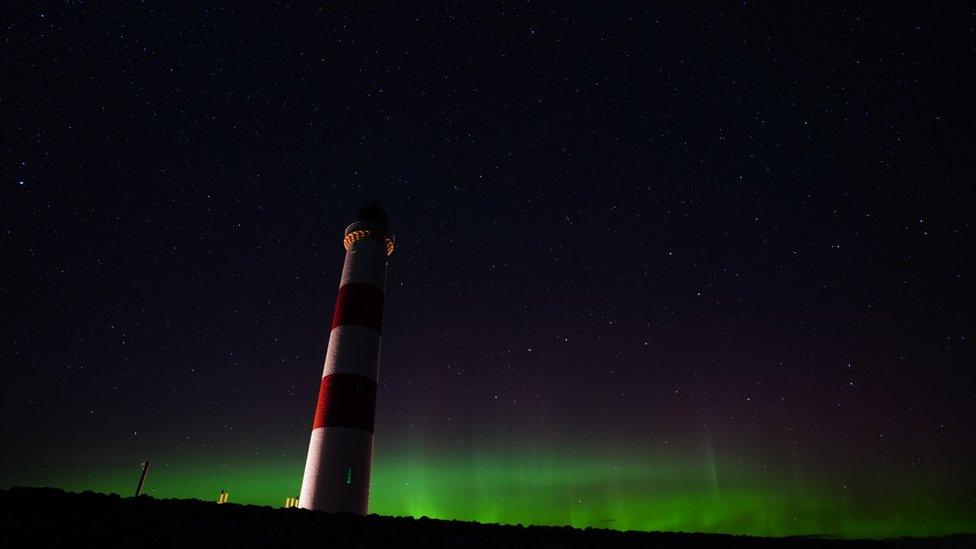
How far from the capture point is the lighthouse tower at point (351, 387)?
52.4 ft

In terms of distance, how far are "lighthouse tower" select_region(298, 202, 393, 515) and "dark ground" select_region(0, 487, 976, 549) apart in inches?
370

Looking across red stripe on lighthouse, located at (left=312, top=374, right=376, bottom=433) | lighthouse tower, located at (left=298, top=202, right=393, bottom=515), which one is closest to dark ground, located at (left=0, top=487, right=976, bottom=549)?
lighthouse tower, located at (left=298, top=202, right=393, bottom=515)

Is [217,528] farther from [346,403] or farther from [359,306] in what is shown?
[359,306]

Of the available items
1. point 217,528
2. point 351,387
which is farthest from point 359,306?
point 217,528

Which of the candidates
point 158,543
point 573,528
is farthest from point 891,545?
point 158,543

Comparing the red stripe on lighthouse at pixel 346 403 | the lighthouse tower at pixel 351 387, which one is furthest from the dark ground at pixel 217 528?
the red stripe on lighthouse at pixel 346 403

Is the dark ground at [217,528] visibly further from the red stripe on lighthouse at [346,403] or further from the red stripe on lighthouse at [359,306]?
the red stripe on lighthouse at [359,306]

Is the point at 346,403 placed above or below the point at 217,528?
above

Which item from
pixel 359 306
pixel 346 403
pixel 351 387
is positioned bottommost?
pixel 346 403

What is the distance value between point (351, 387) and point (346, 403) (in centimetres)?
56

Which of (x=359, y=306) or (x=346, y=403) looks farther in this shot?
(x=359, y=306)

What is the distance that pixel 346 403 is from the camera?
17.0 meters

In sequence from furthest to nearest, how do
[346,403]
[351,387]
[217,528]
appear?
[351,387] < [346,403] < [217,528]

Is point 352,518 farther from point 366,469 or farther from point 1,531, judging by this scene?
point 366,469
